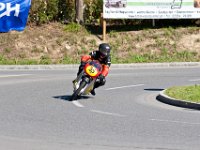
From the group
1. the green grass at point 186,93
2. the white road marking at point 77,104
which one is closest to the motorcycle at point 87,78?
the white road marking at point 77,104

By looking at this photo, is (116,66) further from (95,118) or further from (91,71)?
(95,118)

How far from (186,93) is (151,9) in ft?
53.7

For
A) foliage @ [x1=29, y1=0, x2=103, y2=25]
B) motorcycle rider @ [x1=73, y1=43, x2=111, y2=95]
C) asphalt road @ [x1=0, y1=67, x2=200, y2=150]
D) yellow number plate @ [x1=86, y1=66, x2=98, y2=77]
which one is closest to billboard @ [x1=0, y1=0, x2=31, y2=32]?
foliage @ [x1=29, y1=0, x2=103, y2=25]

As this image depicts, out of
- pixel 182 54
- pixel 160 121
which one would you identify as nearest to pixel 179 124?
pixel 160 121

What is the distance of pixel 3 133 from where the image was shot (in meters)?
11.8

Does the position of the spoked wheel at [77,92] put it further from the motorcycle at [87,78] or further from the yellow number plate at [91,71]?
the yellow number plate at [91,71]

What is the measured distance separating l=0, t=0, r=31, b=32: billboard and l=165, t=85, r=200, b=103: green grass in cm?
1569

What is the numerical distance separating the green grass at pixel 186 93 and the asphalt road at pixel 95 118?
0.42 meters

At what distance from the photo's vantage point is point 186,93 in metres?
17.3

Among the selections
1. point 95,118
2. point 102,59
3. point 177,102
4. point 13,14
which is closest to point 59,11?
point 13,14

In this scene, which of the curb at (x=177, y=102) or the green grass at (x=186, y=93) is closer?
the curb at (x=177, y=102)

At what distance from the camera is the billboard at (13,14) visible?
32719 millimetres

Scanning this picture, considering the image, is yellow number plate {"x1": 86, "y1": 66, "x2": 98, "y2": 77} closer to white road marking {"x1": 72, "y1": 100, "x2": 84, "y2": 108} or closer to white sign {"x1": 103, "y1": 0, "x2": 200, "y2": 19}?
white road marking {"x1": 72, "y1": 100, "x2": 84, "y2": 108}

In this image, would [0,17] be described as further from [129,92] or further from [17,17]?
→ [129,92]
